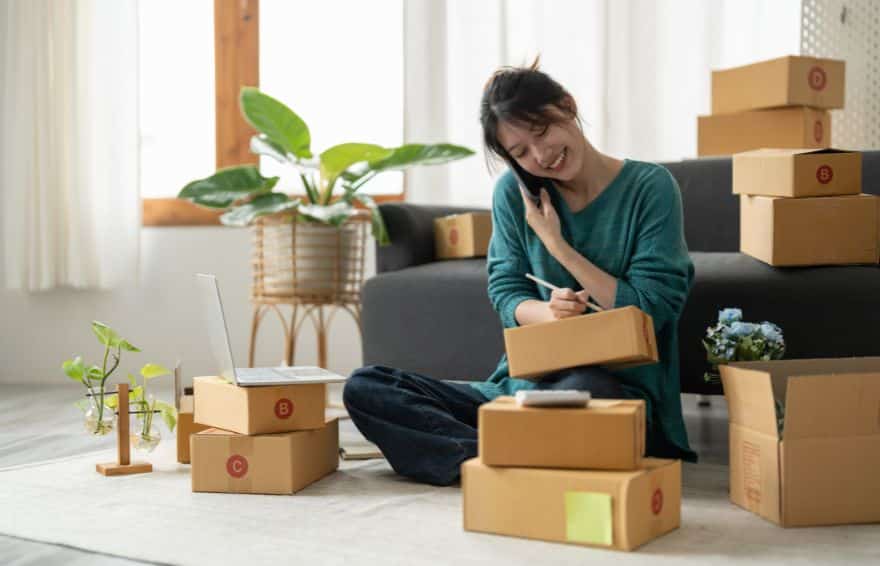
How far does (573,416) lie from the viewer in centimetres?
157

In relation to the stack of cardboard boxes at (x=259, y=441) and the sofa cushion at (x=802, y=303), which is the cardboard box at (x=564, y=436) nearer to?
the stack of cardboard boxes at (x=259, y=441)

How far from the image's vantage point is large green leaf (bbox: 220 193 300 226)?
3045mm

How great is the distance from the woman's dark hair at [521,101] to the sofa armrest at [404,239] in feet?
2.94

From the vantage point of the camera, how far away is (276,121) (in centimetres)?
312

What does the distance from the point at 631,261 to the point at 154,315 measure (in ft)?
8.39

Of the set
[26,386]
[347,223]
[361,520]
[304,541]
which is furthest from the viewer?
[26,386]

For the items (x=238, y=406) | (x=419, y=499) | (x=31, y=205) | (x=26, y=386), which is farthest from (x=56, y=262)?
(x=419, y=499)

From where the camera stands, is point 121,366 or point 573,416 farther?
point 121,366

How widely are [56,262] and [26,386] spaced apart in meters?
0.48

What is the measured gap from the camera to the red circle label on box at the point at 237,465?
6.54 feet

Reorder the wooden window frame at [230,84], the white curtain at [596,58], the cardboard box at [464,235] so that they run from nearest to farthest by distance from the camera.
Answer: the cardboard box at [464,235] < the white curtain at [596,58] < the wooden window frame at [230,84]

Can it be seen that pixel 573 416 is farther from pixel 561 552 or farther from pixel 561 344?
pixel 561 344

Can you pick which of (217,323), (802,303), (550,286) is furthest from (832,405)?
(217,323)

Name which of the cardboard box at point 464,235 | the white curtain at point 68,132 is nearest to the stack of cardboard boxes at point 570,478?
the cardboard box at point 464,235
